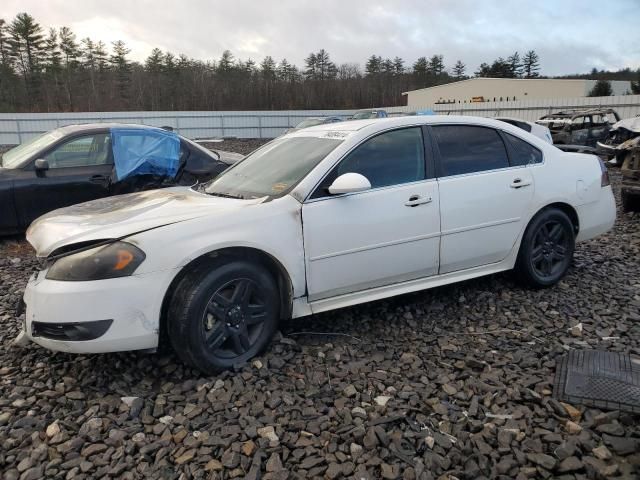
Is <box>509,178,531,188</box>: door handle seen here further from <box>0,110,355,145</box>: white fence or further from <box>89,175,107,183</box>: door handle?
<box>0,110,355,145</box>: white fence

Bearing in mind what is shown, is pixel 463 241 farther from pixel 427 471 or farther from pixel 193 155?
pixel 193 155

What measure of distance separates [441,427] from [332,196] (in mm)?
1585

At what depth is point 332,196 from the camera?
3.30 meters

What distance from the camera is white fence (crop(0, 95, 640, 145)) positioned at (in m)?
23.6

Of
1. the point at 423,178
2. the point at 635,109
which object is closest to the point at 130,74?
the point at 635,109

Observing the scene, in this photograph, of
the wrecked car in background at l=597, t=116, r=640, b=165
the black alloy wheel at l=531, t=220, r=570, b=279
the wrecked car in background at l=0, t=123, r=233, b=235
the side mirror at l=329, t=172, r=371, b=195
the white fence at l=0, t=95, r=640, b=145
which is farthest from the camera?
the white fence at l=0, t=95, r=640, b=145

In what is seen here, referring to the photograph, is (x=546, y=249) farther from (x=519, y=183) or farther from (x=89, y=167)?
(x=89, y=167)

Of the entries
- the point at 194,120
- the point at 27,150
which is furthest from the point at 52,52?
the point at 27,150

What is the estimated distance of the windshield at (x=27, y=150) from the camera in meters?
6.05

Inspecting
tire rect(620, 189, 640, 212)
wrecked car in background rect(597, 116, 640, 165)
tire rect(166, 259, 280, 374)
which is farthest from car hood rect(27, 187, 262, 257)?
wrecked car in background rect(597, 116, 640, 165)

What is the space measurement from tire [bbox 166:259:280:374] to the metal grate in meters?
1.80

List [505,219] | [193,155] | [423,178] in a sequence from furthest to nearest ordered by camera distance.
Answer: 1. [193,155]
2. [505,219]
3. [423,178]

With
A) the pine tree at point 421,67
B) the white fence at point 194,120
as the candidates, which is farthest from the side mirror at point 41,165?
the pine tree at point 421,67

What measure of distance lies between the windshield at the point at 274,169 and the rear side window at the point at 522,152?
1.62m
